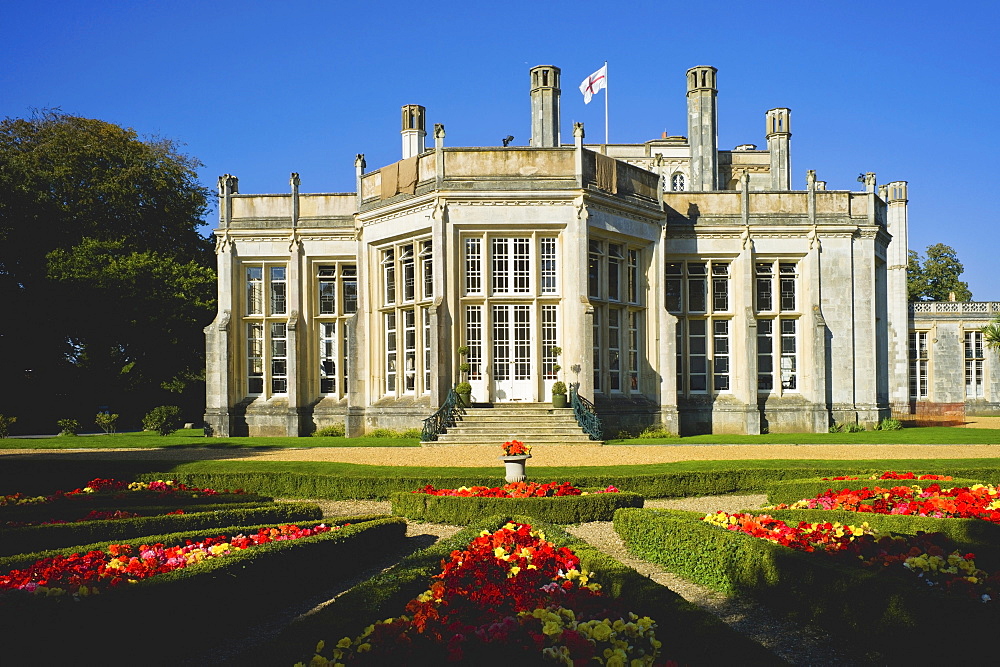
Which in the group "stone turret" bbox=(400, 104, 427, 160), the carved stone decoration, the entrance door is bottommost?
the entrance door

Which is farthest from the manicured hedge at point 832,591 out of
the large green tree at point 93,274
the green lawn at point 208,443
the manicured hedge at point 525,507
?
the large green tree at point 93,274

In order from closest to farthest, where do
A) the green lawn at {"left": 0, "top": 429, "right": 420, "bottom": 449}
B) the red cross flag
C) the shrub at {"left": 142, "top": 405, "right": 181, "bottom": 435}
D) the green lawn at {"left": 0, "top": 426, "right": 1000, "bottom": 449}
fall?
1. the green lawn at {"left": 0, "top": 426, "right": 1000, "bottom": 449}
2. the green lawn at {"left": 0, "top": 429, "right": 420, "bottom": 449}
3. the shrub at {"left": 142, "top": 405, "right": 181, "bottom": 435}
4. the red cross flag

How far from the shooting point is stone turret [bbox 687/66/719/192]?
37.3m

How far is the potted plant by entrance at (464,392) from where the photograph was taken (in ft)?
77.5

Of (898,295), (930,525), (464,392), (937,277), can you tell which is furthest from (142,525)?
(937,277)

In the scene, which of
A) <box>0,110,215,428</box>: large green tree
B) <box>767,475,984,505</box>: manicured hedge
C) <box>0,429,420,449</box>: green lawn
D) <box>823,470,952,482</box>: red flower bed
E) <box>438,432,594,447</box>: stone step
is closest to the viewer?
<box>767,475,984,505</box>: manicured hedge

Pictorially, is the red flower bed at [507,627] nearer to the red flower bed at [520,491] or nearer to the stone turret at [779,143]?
the red flower bed at [520,491]

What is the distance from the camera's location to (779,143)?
39281 millimetres

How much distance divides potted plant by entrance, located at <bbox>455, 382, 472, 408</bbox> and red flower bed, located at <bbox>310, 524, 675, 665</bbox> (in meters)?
16.3

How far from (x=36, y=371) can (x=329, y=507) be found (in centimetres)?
2783

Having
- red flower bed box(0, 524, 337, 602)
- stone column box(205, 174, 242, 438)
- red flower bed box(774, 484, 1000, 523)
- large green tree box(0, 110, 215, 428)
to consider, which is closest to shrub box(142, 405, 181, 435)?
stone column box(205, 174, 242, 438)

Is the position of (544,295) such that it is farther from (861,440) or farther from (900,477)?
(900,477)

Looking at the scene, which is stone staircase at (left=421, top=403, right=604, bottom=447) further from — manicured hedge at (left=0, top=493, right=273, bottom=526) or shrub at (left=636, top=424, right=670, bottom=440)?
manicured hedge at (left=0, top=493, right=273, bottom=526)

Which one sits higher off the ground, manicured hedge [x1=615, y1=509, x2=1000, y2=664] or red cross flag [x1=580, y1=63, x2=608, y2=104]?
red cross flag [x1=580, y1=63, x2=608, y2=104]
